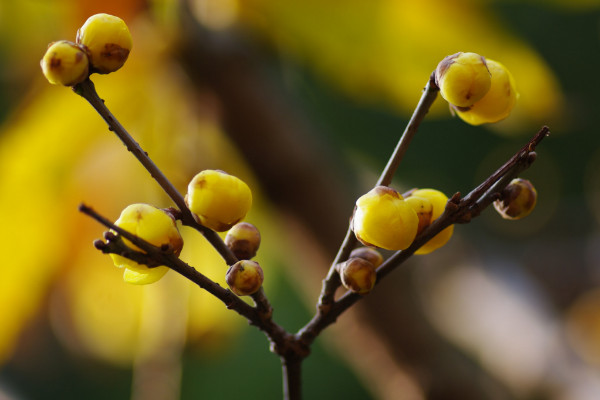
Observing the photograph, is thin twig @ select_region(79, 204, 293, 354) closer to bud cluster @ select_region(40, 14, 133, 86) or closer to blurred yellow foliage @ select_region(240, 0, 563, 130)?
bud cluster @ select_region(40, 14, 133, 86)

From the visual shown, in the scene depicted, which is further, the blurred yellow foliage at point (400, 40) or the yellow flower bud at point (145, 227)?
the blurred yellow foliage at point (400, 40)

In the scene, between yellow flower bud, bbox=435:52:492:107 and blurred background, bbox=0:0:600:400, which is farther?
blurred background, bbox=0:0:600:400

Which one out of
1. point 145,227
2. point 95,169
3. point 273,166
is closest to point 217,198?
point 145,227

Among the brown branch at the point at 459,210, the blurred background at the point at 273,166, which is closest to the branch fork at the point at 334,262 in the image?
the brown branch at the point at 459,210

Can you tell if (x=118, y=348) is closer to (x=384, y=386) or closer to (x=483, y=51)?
(x=384, y=386)

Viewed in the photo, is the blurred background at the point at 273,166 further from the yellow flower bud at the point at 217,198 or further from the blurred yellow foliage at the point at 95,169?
the yellow flower bud at the point at 217,198

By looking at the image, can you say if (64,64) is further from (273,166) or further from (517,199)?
(273,166)

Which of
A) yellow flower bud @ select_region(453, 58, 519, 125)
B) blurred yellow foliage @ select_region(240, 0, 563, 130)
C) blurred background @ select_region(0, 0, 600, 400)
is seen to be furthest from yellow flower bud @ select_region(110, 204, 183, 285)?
blurred yellow foliage @ select_region(240, 0, 563, 130)
